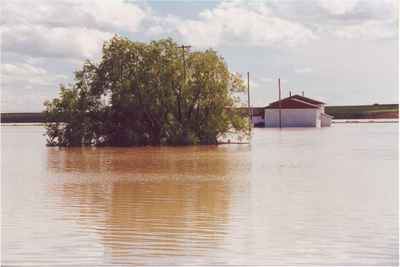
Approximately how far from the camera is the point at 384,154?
3631cm

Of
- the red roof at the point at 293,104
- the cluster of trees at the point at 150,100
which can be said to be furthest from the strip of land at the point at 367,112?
the cluster of trees at the point at 150,100

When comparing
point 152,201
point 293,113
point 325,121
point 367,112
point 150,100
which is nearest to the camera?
point 152,201

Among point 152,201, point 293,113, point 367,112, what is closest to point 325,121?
point 293,113

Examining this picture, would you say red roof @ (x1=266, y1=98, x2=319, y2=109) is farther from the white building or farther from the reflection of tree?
the reflection of tree

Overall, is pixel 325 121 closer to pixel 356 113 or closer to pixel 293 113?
pixel 293 113

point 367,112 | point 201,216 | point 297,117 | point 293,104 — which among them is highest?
point 293,104

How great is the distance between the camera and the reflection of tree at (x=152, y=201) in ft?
36.3

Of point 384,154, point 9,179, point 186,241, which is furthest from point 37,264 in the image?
point 384,154

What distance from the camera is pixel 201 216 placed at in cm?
1396

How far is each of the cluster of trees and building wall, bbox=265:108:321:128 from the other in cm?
4915

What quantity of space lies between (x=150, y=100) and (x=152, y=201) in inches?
1220

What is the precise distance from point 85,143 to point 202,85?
8.67 metres

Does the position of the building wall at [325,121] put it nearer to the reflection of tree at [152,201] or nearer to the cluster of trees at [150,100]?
the cluster of trees at [150,100]

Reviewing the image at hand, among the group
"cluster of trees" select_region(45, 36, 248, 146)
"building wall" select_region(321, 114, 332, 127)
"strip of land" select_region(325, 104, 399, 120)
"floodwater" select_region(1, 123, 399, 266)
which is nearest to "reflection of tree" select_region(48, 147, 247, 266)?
"floodwater" select_region(1, 123, 399, 266)
